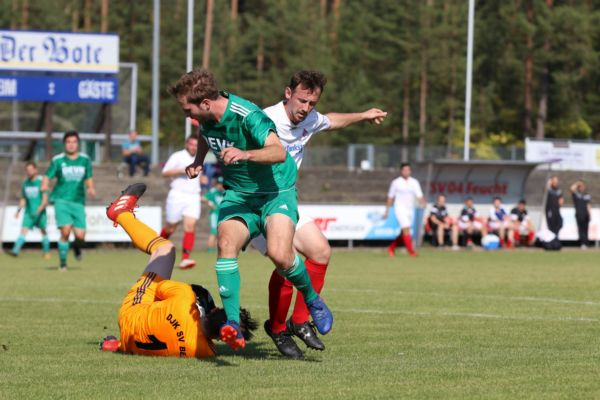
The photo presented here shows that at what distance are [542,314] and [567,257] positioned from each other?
1573 centimetres

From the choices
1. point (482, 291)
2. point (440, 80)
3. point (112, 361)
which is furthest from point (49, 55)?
point (440, 80)

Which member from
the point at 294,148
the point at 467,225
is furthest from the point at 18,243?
the point at 294,148

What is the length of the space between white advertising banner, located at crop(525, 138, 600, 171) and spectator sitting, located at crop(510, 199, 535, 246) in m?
10.9

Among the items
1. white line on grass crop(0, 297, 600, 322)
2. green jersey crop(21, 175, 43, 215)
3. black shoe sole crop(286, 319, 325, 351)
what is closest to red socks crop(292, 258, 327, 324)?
black shoe sole crop(286, 319, 325, 351)

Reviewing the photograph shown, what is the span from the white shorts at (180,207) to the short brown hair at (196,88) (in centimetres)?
1240

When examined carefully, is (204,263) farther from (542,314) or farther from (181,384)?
(181,384)

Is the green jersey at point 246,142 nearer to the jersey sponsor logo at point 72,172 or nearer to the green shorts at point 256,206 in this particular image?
the green shorts at point 256,206

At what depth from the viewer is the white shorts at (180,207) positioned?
20.8 metres

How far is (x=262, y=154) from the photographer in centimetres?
806

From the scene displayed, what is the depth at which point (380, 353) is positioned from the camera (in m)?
8.84

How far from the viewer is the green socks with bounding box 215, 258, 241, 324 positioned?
→ 8.38m

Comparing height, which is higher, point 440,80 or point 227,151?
point 440,80

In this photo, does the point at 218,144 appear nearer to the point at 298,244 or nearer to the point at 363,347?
the point at 298,244

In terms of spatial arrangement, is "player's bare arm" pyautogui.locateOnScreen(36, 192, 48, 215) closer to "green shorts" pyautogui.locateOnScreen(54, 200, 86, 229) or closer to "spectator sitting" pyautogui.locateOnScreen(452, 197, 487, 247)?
"green shorts" pyautogui.locateOnScreen(54, 200, 86, 229)
